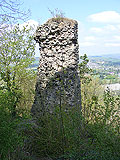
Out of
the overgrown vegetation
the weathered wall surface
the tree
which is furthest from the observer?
the tree

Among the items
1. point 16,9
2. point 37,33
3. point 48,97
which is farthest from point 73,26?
point 48,97

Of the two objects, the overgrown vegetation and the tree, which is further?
A: the tree

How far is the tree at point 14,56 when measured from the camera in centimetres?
858

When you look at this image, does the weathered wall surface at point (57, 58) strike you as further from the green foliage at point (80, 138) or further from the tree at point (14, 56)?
the tree at point (14, 56)

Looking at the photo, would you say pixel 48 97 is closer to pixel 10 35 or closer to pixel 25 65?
pixel 25 65

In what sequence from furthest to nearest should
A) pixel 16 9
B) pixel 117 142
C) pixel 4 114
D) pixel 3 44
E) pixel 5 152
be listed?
1. pixel 3 44
2. pixel 16 9
3. pixel 4 114
4. pixel 117 142
5. pixel 5 152

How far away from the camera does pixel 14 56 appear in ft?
29.0

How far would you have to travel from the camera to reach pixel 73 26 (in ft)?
16.4

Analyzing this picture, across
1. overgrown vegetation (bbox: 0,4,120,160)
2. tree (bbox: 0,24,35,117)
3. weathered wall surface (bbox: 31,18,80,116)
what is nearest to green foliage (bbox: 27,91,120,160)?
overgrown vegetation (bbox: 0,4,120,160)

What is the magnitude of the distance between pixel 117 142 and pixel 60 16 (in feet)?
12.4

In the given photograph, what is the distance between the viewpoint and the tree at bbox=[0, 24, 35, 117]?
858 centimetres

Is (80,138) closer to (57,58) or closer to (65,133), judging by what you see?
(65,133)

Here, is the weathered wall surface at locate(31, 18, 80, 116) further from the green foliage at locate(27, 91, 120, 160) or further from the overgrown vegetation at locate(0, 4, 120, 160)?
the green foliage at locate(27, 91, 120, 160)

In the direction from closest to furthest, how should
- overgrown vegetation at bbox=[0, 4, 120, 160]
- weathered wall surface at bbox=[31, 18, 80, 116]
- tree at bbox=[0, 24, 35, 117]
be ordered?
overgrown vegetation at bbox=[0, 4, 120, 160], weathered wall surface at bbox=[31, 18, 80, 116], tree at bbox=[0, 24, 35, 117]
